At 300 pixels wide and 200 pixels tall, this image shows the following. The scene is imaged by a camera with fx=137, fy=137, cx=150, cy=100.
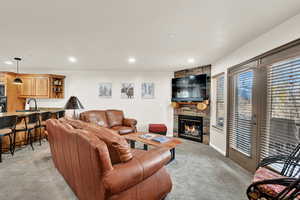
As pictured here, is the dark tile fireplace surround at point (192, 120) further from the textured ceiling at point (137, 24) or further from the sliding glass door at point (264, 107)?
the textured ceiling at point (137, 24)

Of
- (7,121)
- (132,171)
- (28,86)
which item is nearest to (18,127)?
(7,121)

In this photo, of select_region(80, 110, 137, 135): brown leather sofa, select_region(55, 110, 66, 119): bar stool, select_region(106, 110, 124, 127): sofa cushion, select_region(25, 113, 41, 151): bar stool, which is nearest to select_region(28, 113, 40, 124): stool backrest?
select_region(25, 113, 41, 151): bar stool

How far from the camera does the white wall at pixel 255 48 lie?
5.95 ft

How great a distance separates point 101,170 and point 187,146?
3156 millimetres

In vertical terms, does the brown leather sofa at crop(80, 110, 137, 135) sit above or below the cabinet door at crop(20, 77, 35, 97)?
below

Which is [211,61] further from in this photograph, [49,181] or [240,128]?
[49,181]

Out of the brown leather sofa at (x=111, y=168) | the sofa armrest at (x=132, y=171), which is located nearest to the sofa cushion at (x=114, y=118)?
the brown leather sofa at (x=111, y=168)

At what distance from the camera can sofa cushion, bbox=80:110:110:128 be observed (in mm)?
4234

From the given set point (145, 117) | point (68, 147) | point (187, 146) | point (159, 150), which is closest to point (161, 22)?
point (159, 150)

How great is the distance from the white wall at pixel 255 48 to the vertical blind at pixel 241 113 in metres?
0.29

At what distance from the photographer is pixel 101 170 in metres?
1.15

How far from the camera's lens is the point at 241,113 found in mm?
2799

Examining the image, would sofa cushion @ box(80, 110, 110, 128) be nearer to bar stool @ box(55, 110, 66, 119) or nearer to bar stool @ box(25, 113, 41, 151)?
bar stool @ box(55, 110, 66, 119)

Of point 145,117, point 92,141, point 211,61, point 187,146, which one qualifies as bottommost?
point 187,146
